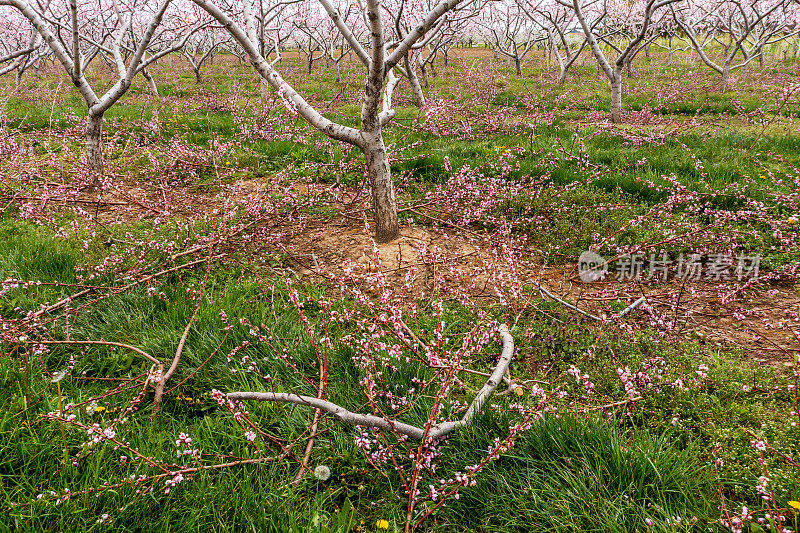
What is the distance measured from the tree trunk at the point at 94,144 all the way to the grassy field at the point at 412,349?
63cm

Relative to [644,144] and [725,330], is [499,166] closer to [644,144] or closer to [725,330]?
[644,144]

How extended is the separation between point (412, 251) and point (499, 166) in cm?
266

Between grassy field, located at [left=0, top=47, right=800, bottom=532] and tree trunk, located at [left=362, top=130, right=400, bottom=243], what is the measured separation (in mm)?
317

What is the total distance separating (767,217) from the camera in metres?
4.64

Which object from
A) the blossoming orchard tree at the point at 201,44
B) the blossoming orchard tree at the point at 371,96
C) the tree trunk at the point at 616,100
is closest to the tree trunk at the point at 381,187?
the blossoming orchard tree at the point at 371,96

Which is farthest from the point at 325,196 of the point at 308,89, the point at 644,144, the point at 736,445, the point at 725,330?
the point at 308,89

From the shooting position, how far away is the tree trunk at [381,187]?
4344 mm

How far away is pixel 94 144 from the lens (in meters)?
6.17

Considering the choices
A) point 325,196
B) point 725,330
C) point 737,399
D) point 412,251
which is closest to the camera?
point 737,399

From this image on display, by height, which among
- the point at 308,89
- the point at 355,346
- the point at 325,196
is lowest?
the point at 355,346

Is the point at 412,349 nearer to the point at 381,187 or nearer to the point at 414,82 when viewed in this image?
the point at 381,187

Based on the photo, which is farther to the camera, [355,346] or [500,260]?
[500,260]

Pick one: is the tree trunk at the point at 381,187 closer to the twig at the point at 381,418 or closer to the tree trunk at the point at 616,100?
the twig at the point at 381,418

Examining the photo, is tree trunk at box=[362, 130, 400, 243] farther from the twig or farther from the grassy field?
the twig
